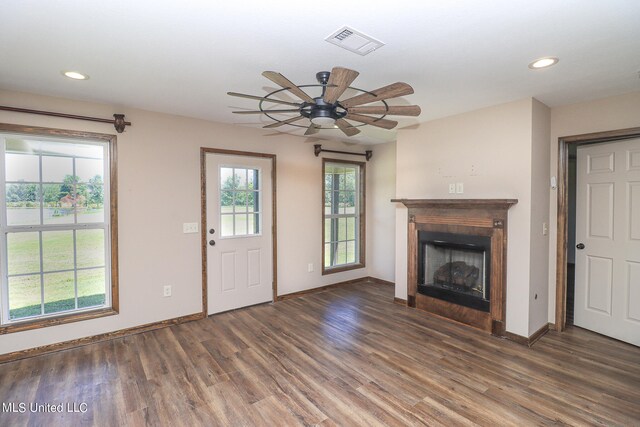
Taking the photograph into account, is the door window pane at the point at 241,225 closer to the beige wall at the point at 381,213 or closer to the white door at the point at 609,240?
the beige wall at the point at 381,213

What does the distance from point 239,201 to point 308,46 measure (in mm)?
2526

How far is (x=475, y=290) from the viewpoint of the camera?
3531mm

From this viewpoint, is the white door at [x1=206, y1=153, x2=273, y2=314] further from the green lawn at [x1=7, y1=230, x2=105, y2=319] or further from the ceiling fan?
the ceiling fan

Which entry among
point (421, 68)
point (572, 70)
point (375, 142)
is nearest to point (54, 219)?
point (421, 68)

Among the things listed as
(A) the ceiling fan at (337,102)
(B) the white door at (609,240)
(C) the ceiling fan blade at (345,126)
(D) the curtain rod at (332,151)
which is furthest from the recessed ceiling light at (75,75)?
(B) the white door at (609,240)

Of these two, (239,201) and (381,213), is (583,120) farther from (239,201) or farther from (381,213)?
(239,201)

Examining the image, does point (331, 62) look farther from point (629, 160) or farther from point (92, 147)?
point (629, 160)

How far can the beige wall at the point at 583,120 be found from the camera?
2.90 meters

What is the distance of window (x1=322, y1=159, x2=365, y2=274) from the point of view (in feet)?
16.8

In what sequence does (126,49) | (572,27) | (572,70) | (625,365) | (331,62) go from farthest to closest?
(625,365) < (572,70) < (331,62) < (126,49) < (572,27)

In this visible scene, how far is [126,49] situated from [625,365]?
15.1 ft

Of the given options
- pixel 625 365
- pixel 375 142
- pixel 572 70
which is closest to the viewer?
pixel 572 70

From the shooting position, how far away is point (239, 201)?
4.13 metres

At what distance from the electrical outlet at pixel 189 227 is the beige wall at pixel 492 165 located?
2.76 meters
